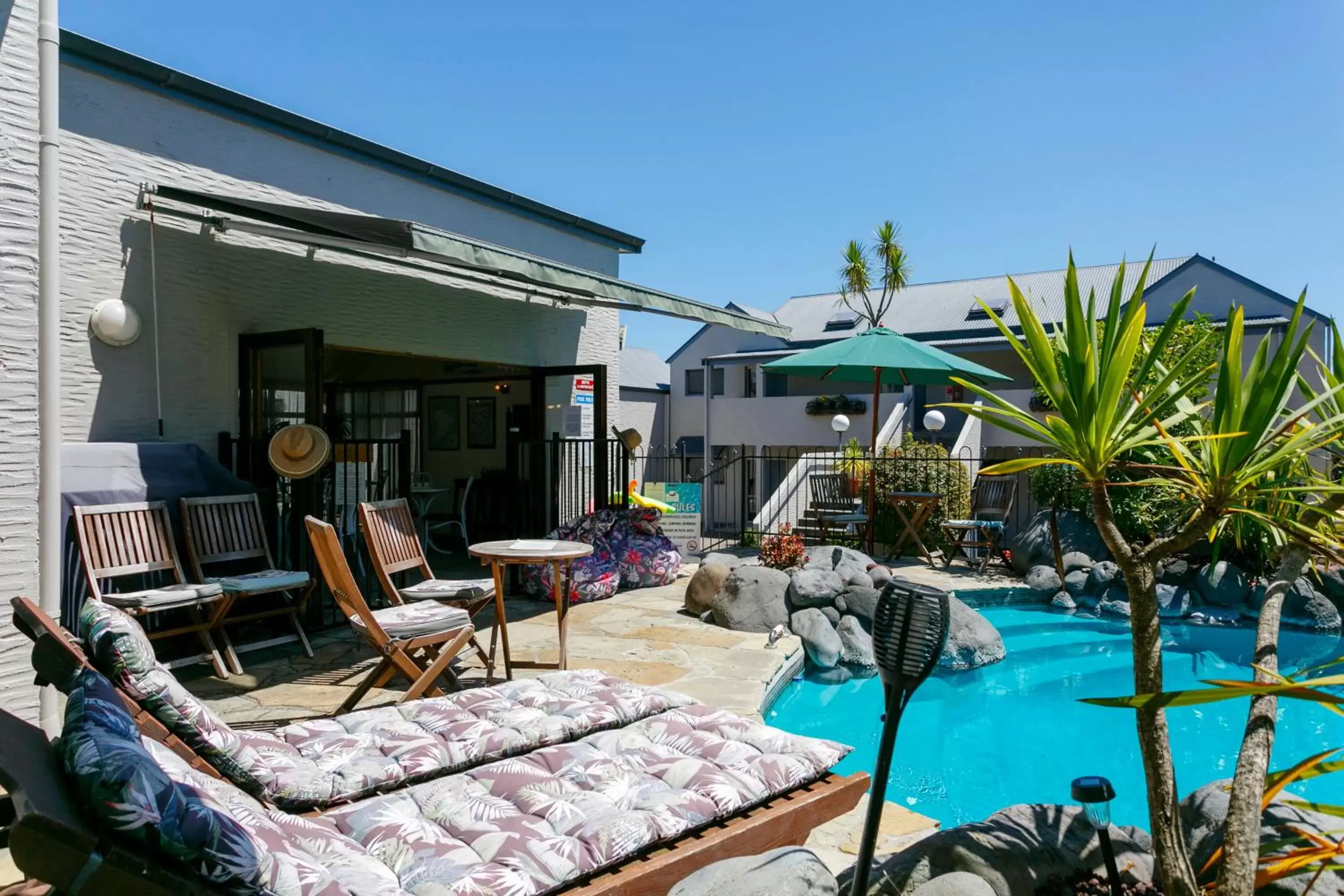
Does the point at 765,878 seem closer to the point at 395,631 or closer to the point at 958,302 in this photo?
the point at 395,631

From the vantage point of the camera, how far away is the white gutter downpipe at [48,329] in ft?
12.0

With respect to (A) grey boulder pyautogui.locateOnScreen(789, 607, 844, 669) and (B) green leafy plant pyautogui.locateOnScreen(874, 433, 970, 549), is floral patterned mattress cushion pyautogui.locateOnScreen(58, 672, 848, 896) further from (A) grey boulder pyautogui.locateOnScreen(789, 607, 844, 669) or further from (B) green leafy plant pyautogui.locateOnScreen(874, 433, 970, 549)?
(B) green leafy plant pyautogui.locateOnScreen(874, 433, 970, 549)

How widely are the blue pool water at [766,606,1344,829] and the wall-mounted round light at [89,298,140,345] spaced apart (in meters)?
4.77

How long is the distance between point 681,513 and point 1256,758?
7130 mm

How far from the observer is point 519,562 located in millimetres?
4480

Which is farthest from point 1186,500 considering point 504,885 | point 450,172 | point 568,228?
point 504,885

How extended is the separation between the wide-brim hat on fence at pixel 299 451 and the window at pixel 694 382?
1853 centimetres

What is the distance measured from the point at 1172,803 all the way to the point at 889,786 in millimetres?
2325

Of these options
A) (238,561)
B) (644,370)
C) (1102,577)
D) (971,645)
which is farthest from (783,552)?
(644,370)

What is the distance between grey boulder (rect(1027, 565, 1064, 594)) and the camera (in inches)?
328

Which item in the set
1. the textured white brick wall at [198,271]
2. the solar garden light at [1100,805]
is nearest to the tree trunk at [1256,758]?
the solar garden light at [1100,805]

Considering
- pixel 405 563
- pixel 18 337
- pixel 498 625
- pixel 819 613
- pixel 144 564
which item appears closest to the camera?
pixel 18 337

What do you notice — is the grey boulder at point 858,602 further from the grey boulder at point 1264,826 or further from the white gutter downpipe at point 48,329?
the white gutter downpipe at point 48,329

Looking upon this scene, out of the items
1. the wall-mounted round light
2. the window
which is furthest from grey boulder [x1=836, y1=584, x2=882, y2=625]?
the window
